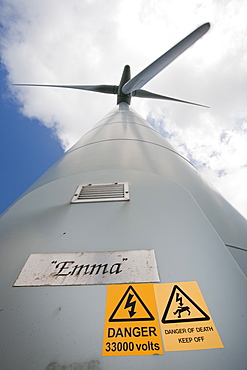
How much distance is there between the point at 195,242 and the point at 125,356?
25.6 inches

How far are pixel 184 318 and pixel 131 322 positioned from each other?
22 centimetres

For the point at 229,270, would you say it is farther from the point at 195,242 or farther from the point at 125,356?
the point at 125,356

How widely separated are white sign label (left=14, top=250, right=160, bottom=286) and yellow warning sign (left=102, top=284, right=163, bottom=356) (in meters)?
0.05

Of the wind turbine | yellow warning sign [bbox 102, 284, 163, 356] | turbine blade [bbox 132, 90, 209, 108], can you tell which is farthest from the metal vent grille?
turbine blade [bbox 132, 90, 209, 108]

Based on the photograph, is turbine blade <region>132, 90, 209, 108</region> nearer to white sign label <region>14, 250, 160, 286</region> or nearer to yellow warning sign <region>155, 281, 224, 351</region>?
white sign label <region>14, 250, 160, 286</region>

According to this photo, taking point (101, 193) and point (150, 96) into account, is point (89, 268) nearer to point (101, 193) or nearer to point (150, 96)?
point (101, 193)

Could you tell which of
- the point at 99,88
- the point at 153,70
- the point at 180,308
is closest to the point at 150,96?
the point at 99,88

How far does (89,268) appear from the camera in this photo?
3.11ft

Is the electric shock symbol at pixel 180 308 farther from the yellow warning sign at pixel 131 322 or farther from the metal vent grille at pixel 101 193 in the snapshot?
the metal vent grille at pixel 101 193

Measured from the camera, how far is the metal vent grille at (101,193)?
4.63 ft

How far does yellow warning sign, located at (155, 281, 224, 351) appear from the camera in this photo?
0.70 meters

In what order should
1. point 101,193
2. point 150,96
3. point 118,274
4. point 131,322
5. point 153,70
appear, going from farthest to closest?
point 150,96 < point 153,70 < point 101,193 < point 118,274 < point 131,322

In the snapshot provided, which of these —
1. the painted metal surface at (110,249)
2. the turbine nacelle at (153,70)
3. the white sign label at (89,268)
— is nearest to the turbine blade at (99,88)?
the turbine nacelle at (153,70)

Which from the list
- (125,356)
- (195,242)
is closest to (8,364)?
(125,356)
